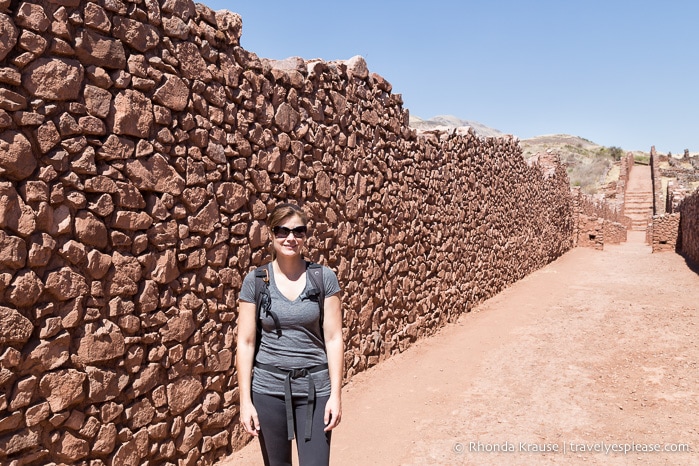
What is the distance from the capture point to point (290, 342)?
8.66 ft

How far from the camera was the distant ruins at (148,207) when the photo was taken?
2.77 meters

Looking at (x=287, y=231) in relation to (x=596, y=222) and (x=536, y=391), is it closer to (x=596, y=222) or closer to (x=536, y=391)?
(x=536, y=391)

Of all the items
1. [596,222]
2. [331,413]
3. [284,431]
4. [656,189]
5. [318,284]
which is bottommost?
[284,431]

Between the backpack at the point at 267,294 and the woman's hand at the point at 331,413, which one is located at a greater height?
the backpack at the point at 267,294

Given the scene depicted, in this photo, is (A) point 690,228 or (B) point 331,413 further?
(A) point 690,228

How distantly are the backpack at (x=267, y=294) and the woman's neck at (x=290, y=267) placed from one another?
60 mm

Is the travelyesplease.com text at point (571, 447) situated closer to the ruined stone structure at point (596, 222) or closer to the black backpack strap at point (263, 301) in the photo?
the black backpack strap at point (263, 301)

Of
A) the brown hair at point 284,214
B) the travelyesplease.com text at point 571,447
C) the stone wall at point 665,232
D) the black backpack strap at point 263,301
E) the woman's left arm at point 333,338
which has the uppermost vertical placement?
the brown hair at point 284,214

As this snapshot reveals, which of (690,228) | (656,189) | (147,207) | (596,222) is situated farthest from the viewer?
(656,189)

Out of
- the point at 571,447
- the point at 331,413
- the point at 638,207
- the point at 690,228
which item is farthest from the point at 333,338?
the point at 638,207

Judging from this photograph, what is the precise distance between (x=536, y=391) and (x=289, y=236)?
4.03 metres

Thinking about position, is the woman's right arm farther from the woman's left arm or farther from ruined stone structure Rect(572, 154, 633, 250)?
ruined stone structure Rect(572, 154, 633, 250)

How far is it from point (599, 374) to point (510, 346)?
4.48 feet

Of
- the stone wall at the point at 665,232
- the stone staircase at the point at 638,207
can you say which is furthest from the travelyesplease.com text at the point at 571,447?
the stone staircase at the point at 638,207
